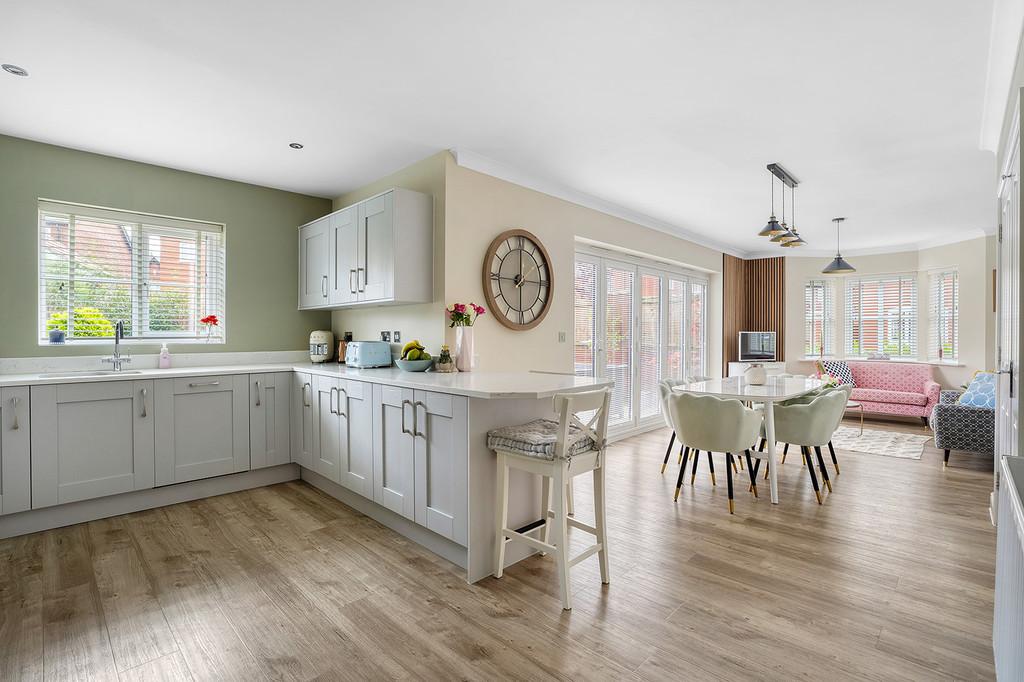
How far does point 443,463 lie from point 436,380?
0.49 m

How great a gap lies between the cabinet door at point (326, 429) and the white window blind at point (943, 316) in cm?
807

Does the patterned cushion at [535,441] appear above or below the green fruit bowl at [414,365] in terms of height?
Result: below

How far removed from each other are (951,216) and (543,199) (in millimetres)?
4846

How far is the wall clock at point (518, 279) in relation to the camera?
13.3 ft

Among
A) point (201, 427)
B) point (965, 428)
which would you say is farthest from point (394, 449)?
point (965, 428)

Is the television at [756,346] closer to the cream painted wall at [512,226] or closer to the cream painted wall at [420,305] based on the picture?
the cream painted wall at [512,226]

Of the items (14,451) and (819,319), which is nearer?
(14,451)

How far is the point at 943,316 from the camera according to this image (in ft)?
23.8

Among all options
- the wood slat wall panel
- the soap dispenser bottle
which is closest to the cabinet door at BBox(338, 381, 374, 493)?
the soap dispenser bottle

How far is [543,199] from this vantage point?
177 inches

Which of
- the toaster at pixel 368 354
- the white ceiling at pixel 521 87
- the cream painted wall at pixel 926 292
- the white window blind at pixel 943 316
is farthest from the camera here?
the white window blind at pixel 943 316

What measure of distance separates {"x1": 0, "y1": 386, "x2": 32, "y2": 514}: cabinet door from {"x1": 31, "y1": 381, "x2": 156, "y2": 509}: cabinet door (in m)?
0.04

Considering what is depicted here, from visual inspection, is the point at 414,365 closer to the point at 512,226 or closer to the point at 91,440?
the point at 512,226

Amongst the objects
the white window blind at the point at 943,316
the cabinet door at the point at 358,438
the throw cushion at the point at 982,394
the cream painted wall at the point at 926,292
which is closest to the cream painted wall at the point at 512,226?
the cabinet door at the point at 358,438
